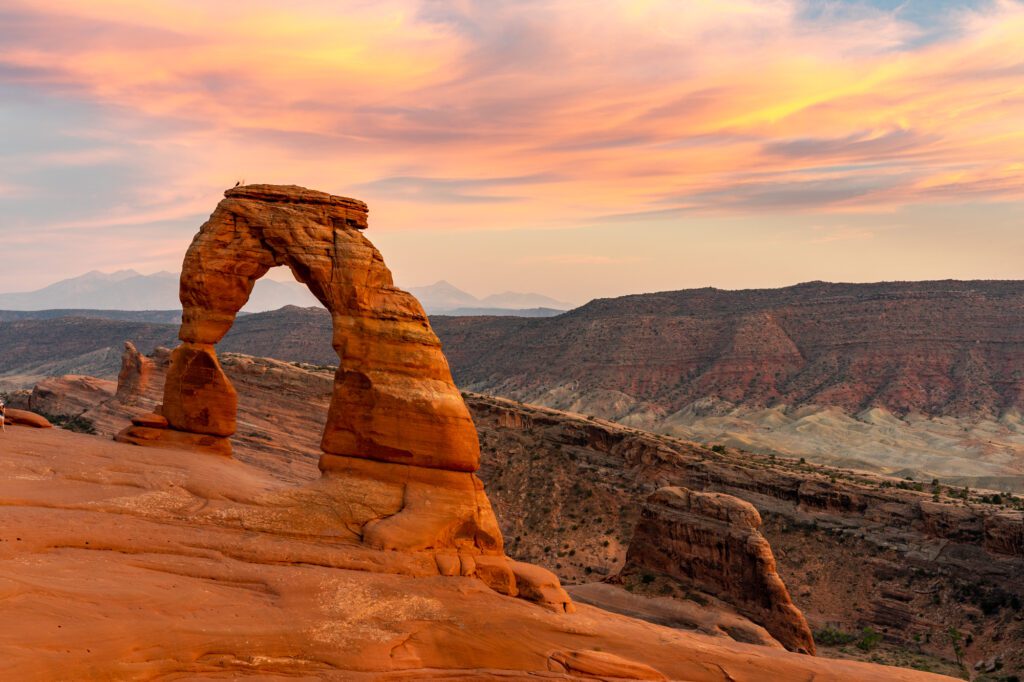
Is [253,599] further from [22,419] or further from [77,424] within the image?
[77,424]

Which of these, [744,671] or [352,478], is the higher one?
[352,478]

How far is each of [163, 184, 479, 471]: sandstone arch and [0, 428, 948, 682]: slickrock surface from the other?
74.2 inches

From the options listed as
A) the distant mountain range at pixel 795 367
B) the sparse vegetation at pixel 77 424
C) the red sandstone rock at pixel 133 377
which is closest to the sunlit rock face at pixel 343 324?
the sparse vegetation at pixel 77 424

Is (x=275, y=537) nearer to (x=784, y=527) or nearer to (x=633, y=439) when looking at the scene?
(x=784, y=527)

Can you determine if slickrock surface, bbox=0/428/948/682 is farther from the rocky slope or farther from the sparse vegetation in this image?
the sparse vegetation

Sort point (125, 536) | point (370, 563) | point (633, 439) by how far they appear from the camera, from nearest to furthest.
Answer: point (125, 536), point (370, 563), point (633, 439)

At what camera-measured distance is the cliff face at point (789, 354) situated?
5468 inches

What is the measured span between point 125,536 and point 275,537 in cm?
393

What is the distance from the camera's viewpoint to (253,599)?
2111 centimetres

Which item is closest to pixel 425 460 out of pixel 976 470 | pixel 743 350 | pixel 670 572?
pixel 670 572

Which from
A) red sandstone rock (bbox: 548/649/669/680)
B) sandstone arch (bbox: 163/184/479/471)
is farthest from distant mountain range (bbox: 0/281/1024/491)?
red sandstone rock (bbox: 548/649/669/680)

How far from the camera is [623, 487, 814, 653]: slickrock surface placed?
36750mm

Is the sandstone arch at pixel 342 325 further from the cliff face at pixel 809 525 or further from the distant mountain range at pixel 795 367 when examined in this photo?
the distant mountain range at pixel 795 367

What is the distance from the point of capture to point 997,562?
43438 mm
